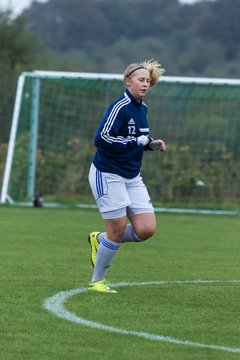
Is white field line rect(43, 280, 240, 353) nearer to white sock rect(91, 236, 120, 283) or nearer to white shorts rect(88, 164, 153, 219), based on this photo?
white sock rect(91, 236, 120, 283)

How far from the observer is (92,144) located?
22750 millimetres

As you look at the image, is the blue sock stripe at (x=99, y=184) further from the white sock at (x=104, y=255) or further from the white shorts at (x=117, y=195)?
the white sock at (x=104, y=255)

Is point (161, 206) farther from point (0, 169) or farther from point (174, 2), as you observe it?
point (174, 2)

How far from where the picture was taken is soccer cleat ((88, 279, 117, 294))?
32.5ft

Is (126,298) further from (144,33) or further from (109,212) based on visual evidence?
(144,33)

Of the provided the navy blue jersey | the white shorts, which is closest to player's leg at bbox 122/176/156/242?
the white shorts

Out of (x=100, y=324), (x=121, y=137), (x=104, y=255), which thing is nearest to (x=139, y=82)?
(x=121, y=137)

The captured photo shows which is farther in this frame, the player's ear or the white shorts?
the player's ear

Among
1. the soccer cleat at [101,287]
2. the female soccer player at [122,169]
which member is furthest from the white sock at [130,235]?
the soccer cleat at [101,287]

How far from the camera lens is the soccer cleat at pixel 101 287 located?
9898 mm

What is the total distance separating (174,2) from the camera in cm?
11850

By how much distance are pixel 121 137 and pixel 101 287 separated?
1.33 meters

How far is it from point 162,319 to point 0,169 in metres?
15.7

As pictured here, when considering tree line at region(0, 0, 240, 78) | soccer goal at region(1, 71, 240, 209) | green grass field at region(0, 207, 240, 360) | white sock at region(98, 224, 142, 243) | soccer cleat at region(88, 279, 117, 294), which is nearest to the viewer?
green grass field at region(0, 207, 240, 360)
